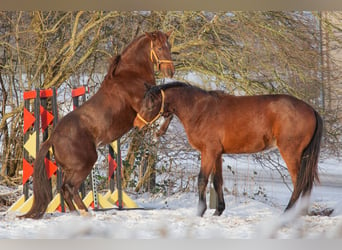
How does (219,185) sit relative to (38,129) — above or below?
below

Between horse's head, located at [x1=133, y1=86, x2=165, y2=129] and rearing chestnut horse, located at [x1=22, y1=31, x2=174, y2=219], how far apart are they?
0.42 ft

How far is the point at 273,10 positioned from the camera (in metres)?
7.63

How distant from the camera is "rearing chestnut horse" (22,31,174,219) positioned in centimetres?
619

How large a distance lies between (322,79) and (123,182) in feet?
8.65

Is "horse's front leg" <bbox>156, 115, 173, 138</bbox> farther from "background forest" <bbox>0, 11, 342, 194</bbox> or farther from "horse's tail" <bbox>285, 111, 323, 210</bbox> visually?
"background forest" <bbox>0, 11, 342, 194</bbox>

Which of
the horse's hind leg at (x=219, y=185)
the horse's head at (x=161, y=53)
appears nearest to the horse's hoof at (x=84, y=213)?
the horse's hind leg at (x=219, y=185)

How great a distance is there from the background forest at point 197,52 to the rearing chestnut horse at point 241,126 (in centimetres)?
136

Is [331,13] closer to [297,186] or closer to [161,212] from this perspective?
[297,186]

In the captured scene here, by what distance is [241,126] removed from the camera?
20.8 feet

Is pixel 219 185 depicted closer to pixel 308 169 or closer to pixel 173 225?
pixel 173 225

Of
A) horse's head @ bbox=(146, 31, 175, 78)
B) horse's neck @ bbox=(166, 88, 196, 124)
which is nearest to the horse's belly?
horse's neck @ bbox=(166, 88, 196, 124)

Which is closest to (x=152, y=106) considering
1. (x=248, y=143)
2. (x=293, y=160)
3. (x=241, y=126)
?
(x=241, y=126)

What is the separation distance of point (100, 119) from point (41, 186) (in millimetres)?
819
